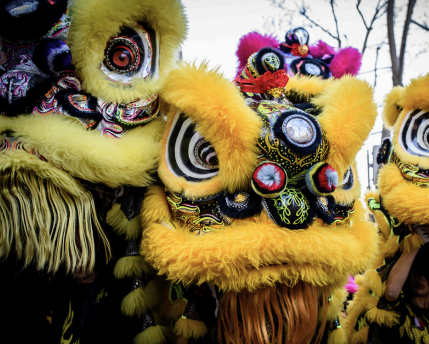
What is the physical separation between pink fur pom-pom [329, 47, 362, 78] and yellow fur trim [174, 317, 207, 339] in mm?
1640

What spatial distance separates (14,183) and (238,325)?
0.70 meters

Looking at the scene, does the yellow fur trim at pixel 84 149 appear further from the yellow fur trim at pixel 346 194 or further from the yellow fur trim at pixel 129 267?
the yellow fur trim at pixel 346 194

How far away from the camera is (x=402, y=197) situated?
1.23 m

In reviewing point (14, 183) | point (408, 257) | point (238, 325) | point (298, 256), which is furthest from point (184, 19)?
point (408, 257)

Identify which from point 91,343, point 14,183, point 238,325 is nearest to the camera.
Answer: point 14,183

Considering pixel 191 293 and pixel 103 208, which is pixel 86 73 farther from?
pixel 191 293

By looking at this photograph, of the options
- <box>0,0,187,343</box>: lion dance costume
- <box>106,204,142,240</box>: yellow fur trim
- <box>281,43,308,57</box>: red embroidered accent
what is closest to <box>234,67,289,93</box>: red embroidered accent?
<box>0,0,187,343</box>: lion dance costume

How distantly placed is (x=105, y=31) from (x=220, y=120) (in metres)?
0.42

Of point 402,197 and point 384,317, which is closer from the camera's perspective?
point 402,197

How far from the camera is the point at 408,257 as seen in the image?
1363 mm

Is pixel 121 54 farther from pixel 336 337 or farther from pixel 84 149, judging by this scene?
pixel 336 337

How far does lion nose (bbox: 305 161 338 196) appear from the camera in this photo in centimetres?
81

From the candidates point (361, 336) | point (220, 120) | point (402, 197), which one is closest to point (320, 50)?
point (402, 197)

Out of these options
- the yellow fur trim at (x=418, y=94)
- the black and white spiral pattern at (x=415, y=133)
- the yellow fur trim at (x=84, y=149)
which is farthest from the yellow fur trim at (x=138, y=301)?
the yellow fur trim at (x=418, y=94)
